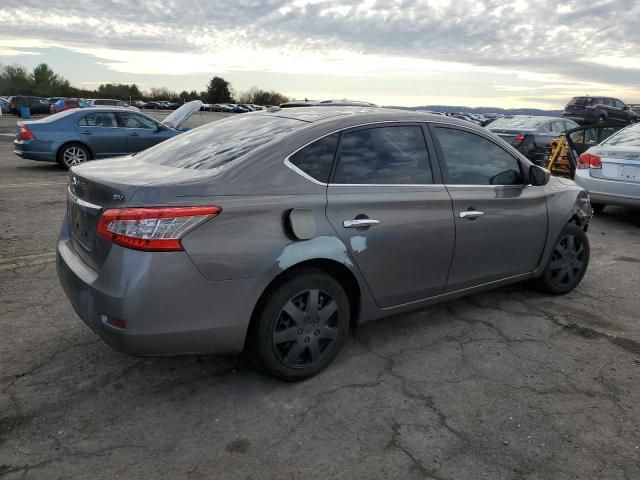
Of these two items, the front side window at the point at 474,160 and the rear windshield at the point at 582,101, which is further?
the rear windshield at the point at 582,101

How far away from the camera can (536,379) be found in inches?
132

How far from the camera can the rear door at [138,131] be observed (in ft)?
39.3

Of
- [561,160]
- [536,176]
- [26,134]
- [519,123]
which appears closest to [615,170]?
[561,160]

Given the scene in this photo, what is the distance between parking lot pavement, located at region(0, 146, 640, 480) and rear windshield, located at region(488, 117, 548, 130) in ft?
36.4

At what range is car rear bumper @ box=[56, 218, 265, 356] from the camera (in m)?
2.64

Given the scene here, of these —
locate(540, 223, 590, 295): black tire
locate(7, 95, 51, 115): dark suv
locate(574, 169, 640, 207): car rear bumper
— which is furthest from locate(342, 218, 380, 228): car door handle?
locate(7, 95, 51, 115): dark suv

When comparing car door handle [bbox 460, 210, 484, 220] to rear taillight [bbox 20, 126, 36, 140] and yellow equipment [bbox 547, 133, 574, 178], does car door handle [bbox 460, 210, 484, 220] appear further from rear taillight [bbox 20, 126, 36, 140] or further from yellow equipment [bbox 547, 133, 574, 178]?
rear taillight [bbox 20, 126, 36, 140]

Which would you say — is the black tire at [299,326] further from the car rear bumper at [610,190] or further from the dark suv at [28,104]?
the dark suv at [28,104]

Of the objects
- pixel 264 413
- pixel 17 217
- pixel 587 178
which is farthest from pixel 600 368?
pixel 17 217

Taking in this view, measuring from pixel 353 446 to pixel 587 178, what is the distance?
268 inches

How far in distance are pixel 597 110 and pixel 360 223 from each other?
1188 inches

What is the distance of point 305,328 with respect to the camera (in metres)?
3.15

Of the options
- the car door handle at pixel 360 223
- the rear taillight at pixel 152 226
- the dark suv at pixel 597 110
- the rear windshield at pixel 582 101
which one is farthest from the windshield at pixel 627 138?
the rear windshield at pixel 582 101

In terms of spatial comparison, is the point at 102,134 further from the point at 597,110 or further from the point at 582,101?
the point at 582,101
